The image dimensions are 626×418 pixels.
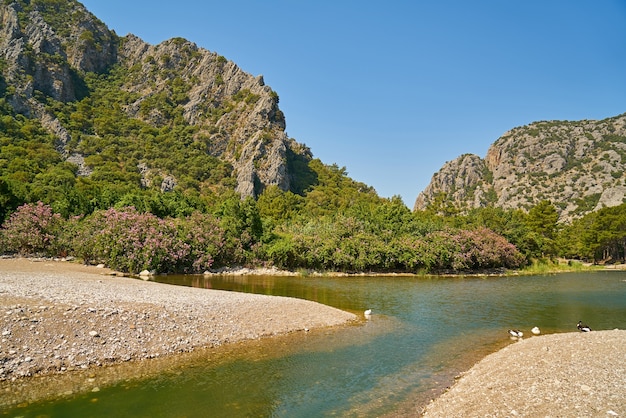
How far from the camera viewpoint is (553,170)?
159 meters

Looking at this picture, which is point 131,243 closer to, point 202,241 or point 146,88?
point 202,241

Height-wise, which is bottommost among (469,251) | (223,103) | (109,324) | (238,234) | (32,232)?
(109,324)

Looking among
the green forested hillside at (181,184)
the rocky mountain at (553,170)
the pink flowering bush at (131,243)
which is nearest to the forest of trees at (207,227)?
the pink flowering bush at (131,243)

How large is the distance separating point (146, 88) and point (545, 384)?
154829 millimetres

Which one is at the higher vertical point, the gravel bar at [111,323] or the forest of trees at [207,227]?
the forest of trees at [207,227]

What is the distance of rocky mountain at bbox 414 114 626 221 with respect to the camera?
453 ft

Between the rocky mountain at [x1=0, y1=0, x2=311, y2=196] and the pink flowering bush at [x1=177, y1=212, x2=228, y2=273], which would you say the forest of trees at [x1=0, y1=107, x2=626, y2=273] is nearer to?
the pink flowering bush at [x1=177, y1=212, x2=228, y2=273]

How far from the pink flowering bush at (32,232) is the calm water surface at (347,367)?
109 feet

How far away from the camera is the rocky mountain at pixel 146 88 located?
105500mm

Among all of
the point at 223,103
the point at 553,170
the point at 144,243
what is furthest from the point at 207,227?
the point at 553,170

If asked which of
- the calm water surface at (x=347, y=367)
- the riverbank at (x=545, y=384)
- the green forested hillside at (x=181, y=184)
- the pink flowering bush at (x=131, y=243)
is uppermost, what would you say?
the green forested hillside at (x=181, y=184)

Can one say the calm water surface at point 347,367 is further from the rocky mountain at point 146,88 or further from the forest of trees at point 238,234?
the rocky mountain at point 146,88

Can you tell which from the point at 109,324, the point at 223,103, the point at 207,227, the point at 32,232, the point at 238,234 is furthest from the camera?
the point at 223,103

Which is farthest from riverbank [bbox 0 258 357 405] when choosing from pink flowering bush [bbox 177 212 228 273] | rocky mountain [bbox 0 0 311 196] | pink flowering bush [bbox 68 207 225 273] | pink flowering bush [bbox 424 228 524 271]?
rocky mountain [bbox 0 0 311 196]
